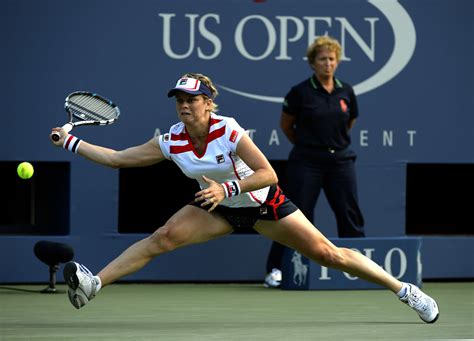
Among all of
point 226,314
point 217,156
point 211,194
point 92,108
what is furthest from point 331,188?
point 211,194

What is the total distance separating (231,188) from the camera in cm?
618

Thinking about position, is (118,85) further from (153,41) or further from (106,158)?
(106,158)

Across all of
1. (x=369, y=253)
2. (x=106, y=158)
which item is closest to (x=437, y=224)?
(x=369, y=253)

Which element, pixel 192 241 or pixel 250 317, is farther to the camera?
pixel 250 317

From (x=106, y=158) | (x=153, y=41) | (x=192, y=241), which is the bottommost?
(x=192, y=241)

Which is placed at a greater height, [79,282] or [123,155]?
[123,155]

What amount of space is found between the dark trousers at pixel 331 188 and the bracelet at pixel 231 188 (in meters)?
2.70

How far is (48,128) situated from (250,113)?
158 centimetres

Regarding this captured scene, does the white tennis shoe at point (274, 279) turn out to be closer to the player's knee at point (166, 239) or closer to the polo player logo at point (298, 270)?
the polo player logo at point (298, 270)

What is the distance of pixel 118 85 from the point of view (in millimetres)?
9219

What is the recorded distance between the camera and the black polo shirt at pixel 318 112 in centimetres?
888

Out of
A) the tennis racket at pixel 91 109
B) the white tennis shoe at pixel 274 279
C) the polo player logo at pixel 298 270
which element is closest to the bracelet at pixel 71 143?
the tennis racket at pixel 91 109

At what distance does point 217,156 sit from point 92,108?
3.27 feet

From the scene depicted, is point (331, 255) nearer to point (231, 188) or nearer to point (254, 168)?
point (254, 168)
